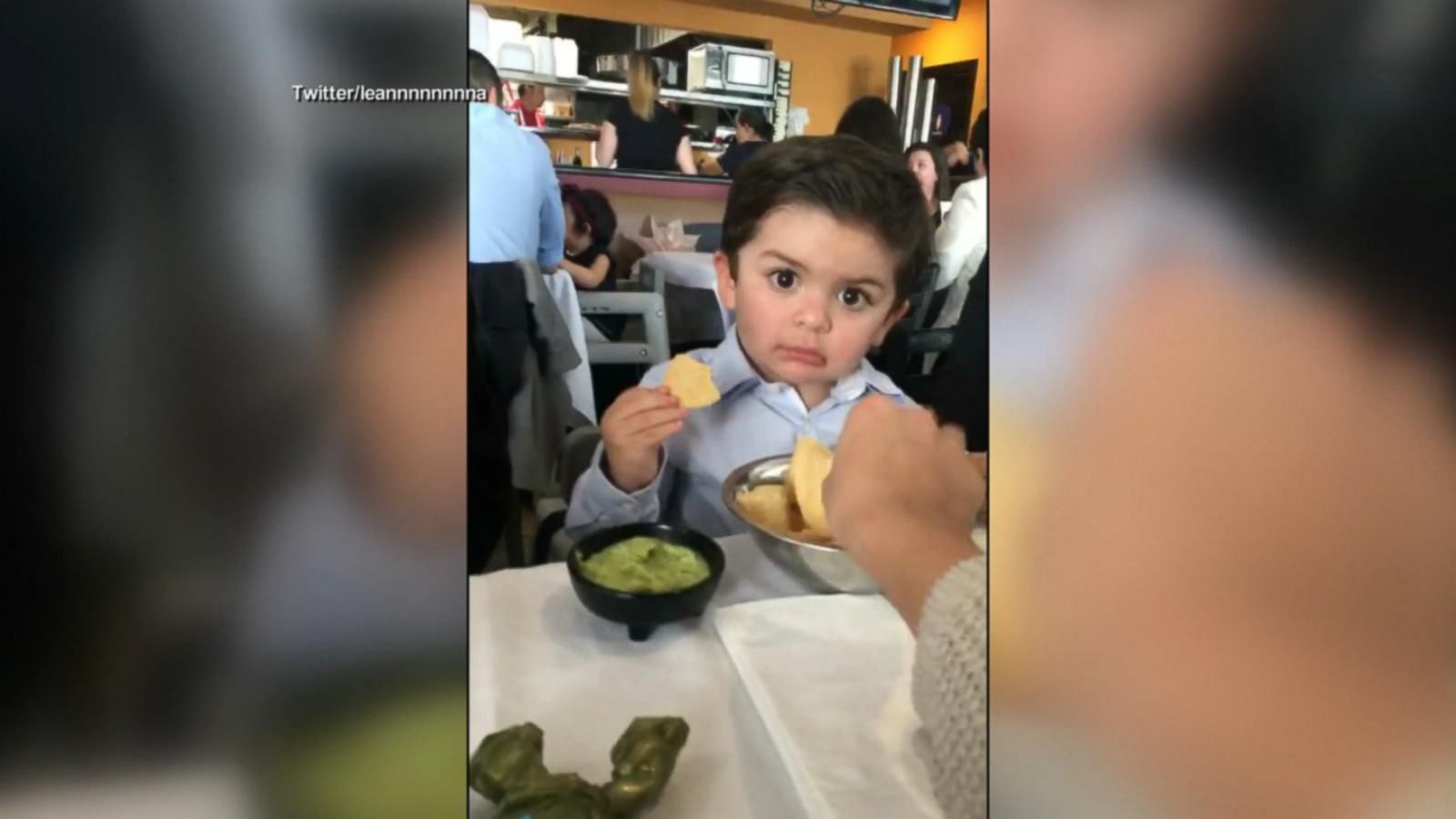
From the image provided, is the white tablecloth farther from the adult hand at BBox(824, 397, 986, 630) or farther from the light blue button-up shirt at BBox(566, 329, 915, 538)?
the adult hand at BBox(824, 397, 986, 630)

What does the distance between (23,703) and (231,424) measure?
13 centimetres

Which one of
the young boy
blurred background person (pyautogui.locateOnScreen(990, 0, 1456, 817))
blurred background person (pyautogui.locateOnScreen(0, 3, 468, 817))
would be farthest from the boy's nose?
blurred background person (pyautogui.locateOnScreen(0, 3, 468, 817))

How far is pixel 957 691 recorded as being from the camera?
0.46 metres

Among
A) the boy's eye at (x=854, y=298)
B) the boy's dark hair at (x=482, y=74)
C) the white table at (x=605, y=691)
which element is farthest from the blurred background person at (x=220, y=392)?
Answer: the boy's eye at (x=854, y=298)

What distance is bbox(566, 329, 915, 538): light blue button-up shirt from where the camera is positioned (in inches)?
19.6

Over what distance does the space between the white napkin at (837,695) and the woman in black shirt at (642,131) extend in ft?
0.90

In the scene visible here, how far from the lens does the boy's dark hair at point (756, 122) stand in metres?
0.45

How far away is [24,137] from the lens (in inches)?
10.9

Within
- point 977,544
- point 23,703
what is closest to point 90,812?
point 23,703

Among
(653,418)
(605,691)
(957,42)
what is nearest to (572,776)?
(605,691)

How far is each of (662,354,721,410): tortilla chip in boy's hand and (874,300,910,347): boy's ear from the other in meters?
0.10

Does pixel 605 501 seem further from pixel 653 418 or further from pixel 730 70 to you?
pixel 730 70

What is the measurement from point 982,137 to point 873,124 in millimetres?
64

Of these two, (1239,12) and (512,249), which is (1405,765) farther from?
(512,249)
